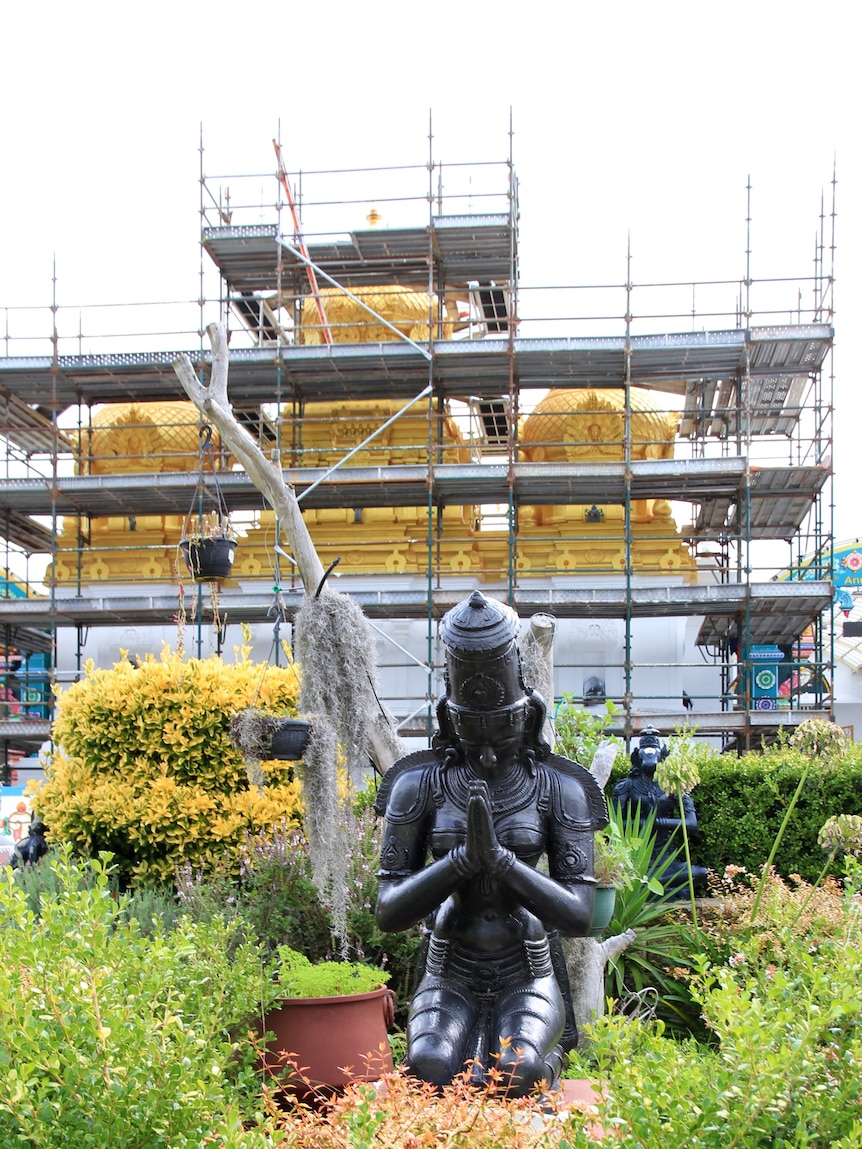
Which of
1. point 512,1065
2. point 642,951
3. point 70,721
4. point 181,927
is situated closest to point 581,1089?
point 512,1065

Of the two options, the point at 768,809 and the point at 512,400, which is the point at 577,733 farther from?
the point at 512,400

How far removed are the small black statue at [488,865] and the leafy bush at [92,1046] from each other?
0.84 meters

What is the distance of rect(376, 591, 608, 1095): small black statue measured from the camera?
408 cm

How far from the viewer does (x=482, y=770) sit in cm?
455

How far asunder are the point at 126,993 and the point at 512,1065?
1.22m

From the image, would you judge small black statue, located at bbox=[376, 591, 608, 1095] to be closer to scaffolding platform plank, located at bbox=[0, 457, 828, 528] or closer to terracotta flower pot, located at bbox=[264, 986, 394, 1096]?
terracotta flower pot, located at bbox=[264, 986, 394, 1096]

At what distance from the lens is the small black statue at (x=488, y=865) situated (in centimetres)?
408

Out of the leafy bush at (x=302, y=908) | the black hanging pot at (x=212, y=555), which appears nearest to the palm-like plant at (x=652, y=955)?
the leafy bush at (x=302, y=908)

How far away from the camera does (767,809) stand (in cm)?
982

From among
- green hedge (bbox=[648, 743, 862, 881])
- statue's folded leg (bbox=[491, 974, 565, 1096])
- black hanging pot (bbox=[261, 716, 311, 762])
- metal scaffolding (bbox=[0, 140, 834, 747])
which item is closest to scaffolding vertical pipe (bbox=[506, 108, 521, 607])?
metal scaffolding (bbox=[0, 140, 834, 747])

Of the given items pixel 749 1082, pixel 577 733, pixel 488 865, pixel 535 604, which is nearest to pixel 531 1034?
pixel 488 865

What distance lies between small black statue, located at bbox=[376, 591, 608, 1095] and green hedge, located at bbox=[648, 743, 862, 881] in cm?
549

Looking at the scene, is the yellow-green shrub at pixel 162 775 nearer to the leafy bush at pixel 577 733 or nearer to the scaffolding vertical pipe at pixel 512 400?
the leafy bush at pixel 577 733

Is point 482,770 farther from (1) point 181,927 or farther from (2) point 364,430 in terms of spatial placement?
(2) point 364,430
